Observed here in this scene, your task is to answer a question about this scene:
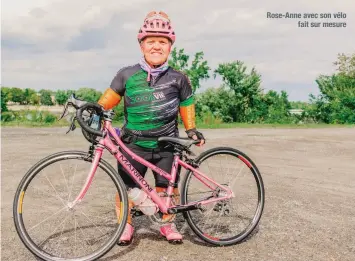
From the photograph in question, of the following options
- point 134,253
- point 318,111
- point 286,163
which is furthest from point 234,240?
point 318,111

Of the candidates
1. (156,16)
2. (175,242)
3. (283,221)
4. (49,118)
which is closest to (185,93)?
(156,16)

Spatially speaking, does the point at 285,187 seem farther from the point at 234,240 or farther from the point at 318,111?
the point at 318,111

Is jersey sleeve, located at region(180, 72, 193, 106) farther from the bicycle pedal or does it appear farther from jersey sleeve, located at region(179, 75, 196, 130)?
the bicycle pedal

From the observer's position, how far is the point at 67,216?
13.9 ft

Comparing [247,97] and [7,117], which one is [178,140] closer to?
[7,117]

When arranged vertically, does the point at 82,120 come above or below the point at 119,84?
below

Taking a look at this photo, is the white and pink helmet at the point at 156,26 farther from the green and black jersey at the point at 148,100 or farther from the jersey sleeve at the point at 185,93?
the jersey sleeve at the point at 185,93

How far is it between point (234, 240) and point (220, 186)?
53cm

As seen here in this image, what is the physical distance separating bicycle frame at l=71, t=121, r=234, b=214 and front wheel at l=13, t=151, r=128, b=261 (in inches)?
2.9

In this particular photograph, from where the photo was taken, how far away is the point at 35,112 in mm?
26250

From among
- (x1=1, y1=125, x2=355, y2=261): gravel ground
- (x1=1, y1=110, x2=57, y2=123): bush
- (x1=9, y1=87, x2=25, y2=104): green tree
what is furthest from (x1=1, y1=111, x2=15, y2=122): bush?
(x1=9, y1=87, x2=25, y2=104): green tree

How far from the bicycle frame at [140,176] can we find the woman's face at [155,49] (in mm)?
800

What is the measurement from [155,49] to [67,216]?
184cm

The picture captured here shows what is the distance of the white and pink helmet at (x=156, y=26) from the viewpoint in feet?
13.1
